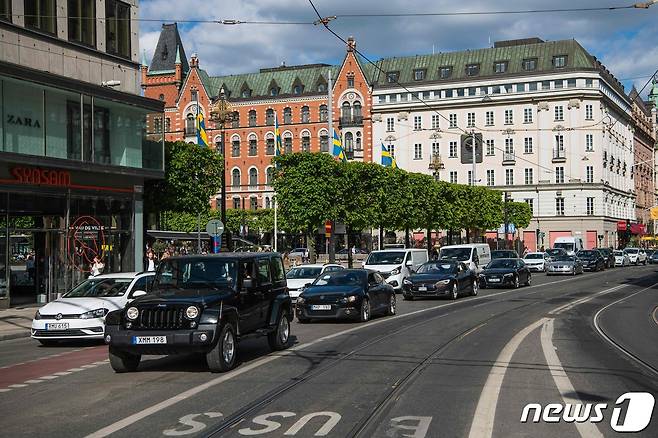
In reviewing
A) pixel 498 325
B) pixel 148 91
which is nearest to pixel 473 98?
pixel 148 91

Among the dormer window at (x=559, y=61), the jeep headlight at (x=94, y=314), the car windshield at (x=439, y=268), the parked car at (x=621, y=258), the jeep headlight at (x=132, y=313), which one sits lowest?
the parked car at (x=621, y=258)

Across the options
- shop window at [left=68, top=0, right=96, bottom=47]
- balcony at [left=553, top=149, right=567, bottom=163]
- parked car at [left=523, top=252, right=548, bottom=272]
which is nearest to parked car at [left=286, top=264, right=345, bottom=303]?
Result: shop window at [left=68, top=0, right=96, bottom=47]

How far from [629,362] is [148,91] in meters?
99.1

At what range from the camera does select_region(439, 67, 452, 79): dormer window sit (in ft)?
337

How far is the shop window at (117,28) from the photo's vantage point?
106 ft

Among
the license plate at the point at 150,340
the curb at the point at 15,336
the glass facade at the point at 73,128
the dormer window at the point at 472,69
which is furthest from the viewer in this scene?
the dormer window at the point at 472,69

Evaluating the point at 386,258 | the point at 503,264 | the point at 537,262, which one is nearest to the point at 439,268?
the point at 386,258

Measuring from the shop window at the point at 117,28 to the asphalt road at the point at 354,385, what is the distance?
16.6m

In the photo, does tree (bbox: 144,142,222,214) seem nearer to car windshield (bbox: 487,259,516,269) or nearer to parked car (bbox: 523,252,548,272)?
car windshield (bbox: 487,259,516,269)

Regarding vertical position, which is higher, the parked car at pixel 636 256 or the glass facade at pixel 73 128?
the glass facade at pixel 73 128

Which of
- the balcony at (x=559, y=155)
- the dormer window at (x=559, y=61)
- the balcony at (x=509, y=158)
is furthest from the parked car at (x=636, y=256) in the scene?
the dormer window at (x=559, y=61)

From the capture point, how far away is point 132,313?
482 inches

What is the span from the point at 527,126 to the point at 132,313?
89172mm

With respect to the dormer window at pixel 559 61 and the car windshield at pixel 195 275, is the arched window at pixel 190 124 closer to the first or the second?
the dormer window at pixel 559 61
